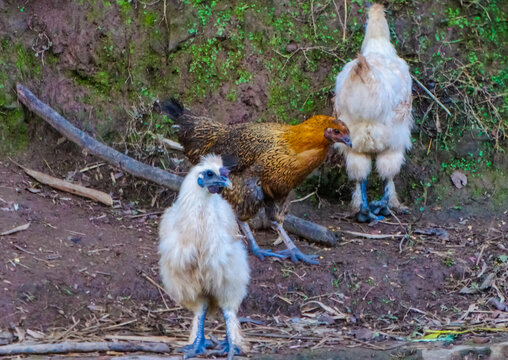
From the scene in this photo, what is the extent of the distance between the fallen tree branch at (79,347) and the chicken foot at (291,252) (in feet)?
6.73

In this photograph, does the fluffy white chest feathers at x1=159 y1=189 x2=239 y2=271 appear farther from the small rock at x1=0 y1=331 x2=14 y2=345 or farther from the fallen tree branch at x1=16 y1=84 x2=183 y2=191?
the fallen tree branch at x1=16 y1=84 x2=183 y2=191

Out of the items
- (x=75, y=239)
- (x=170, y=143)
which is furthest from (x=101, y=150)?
(x=75, y=239)

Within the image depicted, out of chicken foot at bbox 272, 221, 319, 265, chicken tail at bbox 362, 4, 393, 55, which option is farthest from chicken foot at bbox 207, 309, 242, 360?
chicken tail at bbox 362, 4, 393, 55

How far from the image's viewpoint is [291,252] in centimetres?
647

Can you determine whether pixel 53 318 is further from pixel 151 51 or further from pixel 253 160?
pixel 151 51

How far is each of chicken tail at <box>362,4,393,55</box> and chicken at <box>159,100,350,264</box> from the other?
5.49 ft

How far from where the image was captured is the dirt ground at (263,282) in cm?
517

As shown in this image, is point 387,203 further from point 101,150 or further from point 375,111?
point 101,150

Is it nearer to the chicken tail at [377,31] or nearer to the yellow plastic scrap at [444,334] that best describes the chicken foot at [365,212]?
the chicken tail at [377,31]

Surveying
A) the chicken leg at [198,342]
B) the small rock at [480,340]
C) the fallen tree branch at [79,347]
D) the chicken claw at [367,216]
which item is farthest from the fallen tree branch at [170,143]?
the small rock at [480,340]

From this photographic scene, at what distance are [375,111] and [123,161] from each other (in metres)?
2.61

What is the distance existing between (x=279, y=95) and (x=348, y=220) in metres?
1.62

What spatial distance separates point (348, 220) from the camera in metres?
7.64

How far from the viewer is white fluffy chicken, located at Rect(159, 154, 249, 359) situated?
14.4 ft
